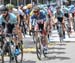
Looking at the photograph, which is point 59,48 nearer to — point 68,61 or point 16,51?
point 68,61

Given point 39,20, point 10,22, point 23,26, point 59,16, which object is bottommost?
point 23,26

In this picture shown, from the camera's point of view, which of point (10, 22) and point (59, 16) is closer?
point (10, 22)

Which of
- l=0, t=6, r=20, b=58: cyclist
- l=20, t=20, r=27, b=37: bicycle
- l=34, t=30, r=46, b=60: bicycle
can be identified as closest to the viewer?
l=0, t=6, r=20, b=58: cyclist

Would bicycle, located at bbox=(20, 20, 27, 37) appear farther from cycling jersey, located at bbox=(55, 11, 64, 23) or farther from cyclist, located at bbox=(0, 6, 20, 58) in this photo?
cyclist, located at bbox=(0, 6, 20, 58)

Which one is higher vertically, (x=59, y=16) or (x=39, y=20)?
(x=39, y=20)

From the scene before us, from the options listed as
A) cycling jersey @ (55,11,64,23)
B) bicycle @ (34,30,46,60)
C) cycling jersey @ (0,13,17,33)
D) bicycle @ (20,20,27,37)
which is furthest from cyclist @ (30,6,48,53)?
bicycle @ (20,20,27,37)

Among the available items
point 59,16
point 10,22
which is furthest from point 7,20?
point 59,16

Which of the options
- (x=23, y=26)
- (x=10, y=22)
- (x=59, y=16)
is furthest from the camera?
(x=23, y=26)

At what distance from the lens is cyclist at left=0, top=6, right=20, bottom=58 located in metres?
13.3

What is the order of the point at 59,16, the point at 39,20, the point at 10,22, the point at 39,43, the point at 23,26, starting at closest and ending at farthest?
the point at 10,22 < the point at 39,43 < the point at 39,20 < the point at 59,16 < the point at 23,26

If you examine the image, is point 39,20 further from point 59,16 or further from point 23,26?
point 23,26

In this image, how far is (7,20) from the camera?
44.0 feet

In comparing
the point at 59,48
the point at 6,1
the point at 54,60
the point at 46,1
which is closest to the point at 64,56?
the point at 54,60

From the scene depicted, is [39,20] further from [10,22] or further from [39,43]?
[10,22]
